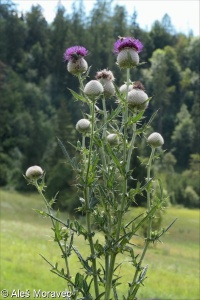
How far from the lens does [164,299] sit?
45.1ft

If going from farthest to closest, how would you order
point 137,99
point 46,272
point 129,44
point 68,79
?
point 68,79 → point 46,272 → point 129,44 → point 137,99

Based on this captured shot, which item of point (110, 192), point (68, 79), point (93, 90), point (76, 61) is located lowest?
point (110, 192)

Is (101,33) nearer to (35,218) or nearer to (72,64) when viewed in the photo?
(35,218)

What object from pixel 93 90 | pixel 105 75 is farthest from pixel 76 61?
pixel 93 90

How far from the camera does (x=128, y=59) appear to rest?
10.6ft

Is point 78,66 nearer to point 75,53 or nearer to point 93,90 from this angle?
point 75,53

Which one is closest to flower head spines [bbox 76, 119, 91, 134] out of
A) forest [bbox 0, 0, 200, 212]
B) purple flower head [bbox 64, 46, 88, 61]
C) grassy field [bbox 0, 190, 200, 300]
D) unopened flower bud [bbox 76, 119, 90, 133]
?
unopened flower bud [bbox 76, 119, 90, 133]

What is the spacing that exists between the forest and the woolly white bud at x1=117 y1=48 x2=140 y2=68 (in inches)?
2770

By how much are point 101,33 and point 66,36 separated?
26.5 feet

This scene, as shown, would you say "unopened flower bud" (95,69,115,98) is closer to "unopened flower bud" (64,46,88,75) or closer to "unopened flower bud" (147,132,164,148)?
"unopened flower bud" (64,46,88,75)

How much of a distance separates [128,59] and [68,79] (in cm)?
10219

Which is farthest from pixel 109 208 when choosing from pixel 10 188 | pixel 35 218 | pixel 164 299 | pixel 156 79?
pixel 156 79

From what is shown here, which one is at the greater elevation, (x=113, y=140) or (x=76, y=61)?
(x=76, y=61)

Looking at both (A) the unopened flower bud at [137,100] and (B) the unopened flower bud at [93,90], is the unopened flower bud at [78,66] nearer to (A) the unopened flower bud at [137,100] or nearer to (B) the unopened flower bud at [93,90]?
(B) the unopened flower bud at [93,90]
